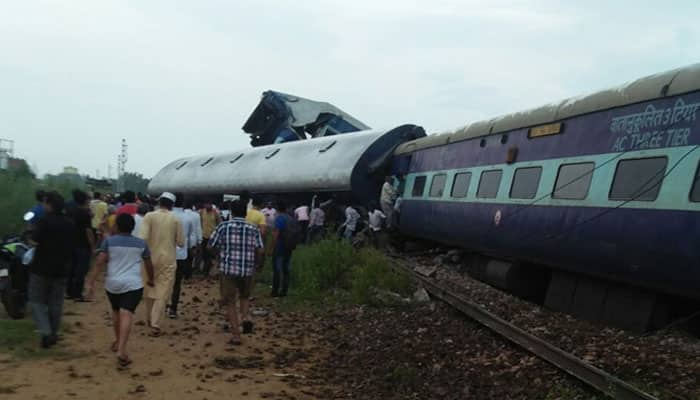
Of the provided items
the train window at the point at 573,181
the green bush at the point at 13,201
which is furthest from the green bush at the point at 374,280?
the green bush at the point at 13,201

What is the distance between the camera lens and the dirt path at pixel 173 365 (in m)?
5.83

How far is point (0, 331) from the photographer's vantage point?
741 centimetres

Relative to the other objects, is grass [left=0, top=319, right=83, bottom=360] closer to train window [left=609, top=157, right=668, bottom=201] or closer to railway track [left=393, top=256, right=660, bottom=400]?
railway track [left=393, top=256, right=660, bottom=400]

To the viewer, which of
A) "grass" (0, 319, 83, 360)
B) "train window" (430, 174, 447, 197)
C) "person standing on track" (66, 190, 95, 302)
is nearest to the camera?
"grass" (0, 319, 83, 360)

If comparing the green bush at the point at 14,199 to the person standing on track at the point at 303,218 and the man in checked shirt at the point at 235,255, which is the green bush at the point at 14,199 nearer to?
the person standing on track at the point at 303,218

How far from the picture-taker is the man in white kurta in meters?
7.98

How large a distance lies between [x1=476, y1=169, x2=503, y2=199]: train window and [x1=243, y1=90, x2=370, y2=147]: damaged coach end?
16.1 m

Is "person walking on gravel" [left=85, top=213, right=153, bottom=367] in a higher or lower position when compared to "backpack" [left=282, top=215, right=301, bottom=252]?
lower

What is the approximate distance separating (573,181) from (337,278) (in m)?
4.61

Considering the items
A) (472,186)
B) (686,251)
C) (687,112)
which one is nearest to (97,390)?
(686,251)

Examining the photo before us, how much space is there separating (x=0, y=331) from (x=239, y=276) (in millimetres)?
2590

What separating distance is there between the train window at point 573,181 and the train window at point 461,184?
10.2 feet

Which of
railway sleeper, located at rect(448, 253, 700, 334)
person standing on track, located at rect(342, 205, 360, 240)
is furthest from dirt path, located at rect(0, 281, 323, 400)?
person standing on track, located at rect(342, 205, 360, 240)

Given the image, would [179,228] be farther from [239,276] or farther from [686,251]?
[686,251]
